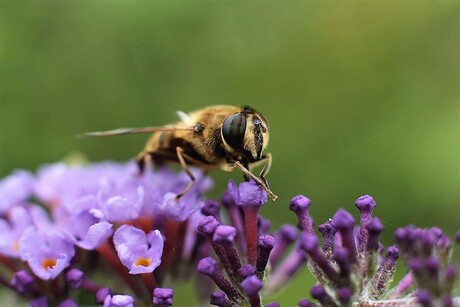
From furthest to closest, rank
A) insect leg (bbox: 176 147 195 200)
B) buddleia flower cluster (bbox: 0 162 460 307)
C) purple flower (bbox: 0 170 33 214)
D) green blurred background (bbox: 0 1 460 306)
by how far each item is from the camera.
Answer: green blurred background (bbox: 0 1 460 306) < purple flower (bbox: 0 170 33 214) < insect leg (bbox: 176 147 195 200) < buddleia flower cluster (bbox: 0 162 460 307)

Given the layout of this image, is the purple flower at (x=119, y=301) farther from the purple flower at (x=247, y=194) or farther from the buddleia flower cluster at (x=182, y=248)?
the purple flower at (x=247, y=194)

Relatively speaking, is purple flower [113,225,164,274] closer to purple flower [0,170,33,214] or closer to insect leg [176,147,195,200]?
insect leg [176,147,195,200]

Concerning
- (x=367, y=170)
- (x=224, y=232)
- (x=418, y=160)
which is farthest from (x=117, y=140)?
(x=224, y=232)

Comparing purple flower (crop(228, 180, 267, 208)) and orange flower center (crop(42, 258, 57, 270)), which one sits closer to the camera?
purple flower (crop(228, 180, 267, 208))

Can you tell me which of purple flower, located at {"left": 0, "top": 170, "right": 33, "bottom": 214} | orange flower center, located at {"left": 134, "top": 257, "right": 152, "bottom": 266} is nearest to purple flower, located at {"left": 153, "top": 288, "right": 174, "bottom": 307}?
orange flower center, located at {"left": 134, "top": 257, "right": 152, "bottom": 266}

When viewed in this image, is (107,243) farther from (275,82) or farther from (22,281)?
(275,82)

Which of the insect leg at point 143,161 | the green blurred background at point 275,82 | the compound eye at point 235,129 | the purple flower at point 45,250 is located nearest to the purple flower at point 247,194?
the compound eye at point 235,129

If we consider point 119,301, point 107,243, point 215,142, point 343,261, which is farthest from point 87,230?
point 343,261
